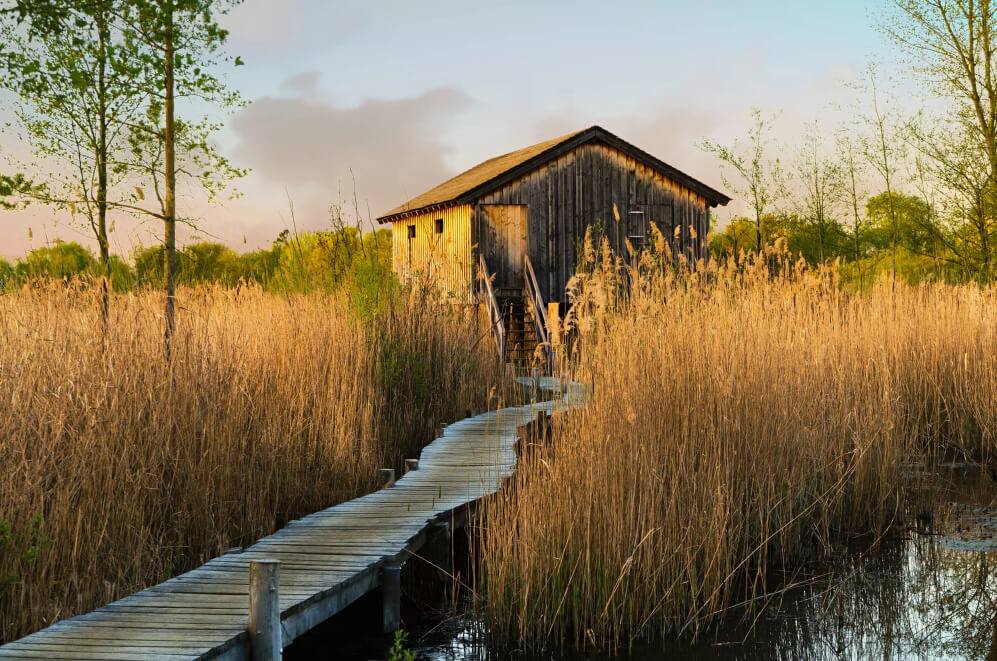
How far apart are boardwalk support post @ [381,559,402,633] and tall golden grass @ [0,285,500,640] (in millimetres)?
1067

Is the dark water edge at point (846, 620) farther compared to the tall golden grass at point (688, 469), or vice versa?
the dark water edge at point (846, 620)

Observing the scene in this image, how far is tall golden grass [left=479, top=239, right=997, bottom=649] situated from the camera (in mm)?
4582

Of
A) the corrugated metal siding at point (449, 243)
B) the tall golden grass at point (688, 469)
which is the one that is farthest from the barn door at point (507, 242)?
the tall golden grass at point (688, 469)

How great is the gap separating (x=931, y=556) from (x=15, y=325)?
5.94 m

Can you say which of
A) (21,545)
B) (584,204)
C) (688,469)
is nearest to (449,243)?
(584,204)

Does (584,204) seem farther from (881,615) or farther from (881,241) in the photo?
(881,615)

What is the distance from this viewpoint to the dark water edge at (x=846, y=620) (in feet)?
15.8

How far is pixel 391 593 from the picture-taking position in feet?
16.6

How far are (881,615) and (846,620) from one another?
9.9 inches

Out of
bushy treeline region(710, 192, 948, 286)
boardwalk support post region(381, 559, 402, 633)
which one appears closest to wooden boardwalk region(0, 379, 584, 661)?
boardwalk support post region(381, 559, 402, 633)

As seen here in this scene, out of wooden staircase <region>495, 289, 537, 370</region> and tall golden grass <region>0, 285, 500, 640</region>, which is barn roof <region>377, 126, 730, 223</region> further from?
tall golden grass <region>0, 285, 500, 640</region>

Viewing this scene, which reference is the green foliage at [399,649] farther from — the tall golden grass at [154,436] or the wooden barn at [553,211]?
the wooden barn at [553,211]

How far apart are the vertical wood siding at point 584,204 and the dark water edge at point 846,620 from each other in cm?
1453

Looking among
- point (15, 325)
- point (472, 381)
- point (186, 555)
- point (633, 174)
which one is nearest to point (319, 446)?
point (186, 555)
